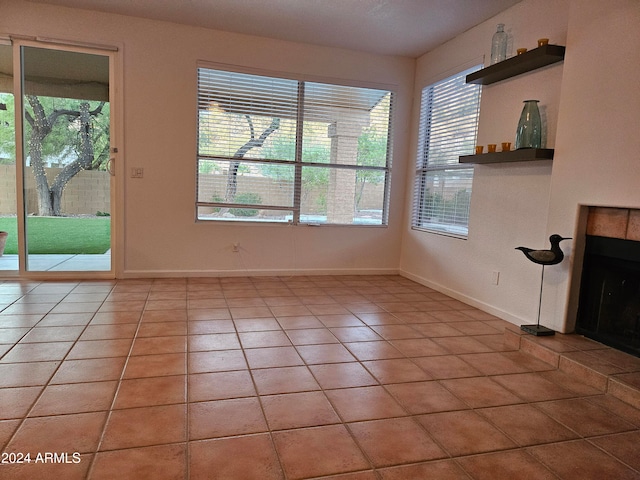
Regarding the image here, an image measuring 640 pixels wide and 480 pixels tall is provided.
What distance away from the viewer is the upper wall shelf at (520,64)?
9.25ft

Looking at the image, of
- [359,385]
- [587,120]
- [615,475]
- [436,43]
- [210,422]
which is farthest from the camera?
[436,43]

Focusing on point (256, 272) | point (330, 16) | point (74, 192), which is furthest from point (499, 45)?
point (74, 192)

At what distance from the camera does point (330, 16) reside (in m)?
3.70

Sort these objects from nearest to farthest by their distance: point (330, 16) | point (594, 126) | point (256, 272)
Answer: point (594, 126) → point (330, 16) → point (256, 272)

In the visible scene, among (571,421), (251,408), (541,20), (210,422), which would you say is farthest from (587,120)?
(210,422)

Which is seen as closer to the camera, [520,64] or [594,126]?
[594,126]

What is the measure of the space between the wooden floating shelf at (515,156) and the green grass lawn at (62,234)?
11.6 ft

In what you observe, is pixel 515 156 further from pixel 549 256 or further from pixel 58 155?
pixel 58 155

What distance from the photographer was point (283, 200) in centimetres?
465

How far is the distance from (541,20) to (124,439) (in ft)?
12.1

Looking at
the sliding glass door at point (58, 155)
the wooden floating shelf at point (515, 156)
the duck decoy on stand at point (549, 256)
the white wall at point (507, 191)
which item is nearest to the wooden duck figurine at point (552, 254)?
the duck decoy on stand at point (549, 256)

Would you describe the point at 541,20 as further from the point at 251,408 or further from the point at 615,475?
the point at 251,408

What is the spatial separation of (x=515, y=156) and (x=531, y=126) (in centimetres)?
23

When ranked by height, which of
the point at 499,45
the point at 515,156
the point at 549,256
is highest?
the point at 499,45
